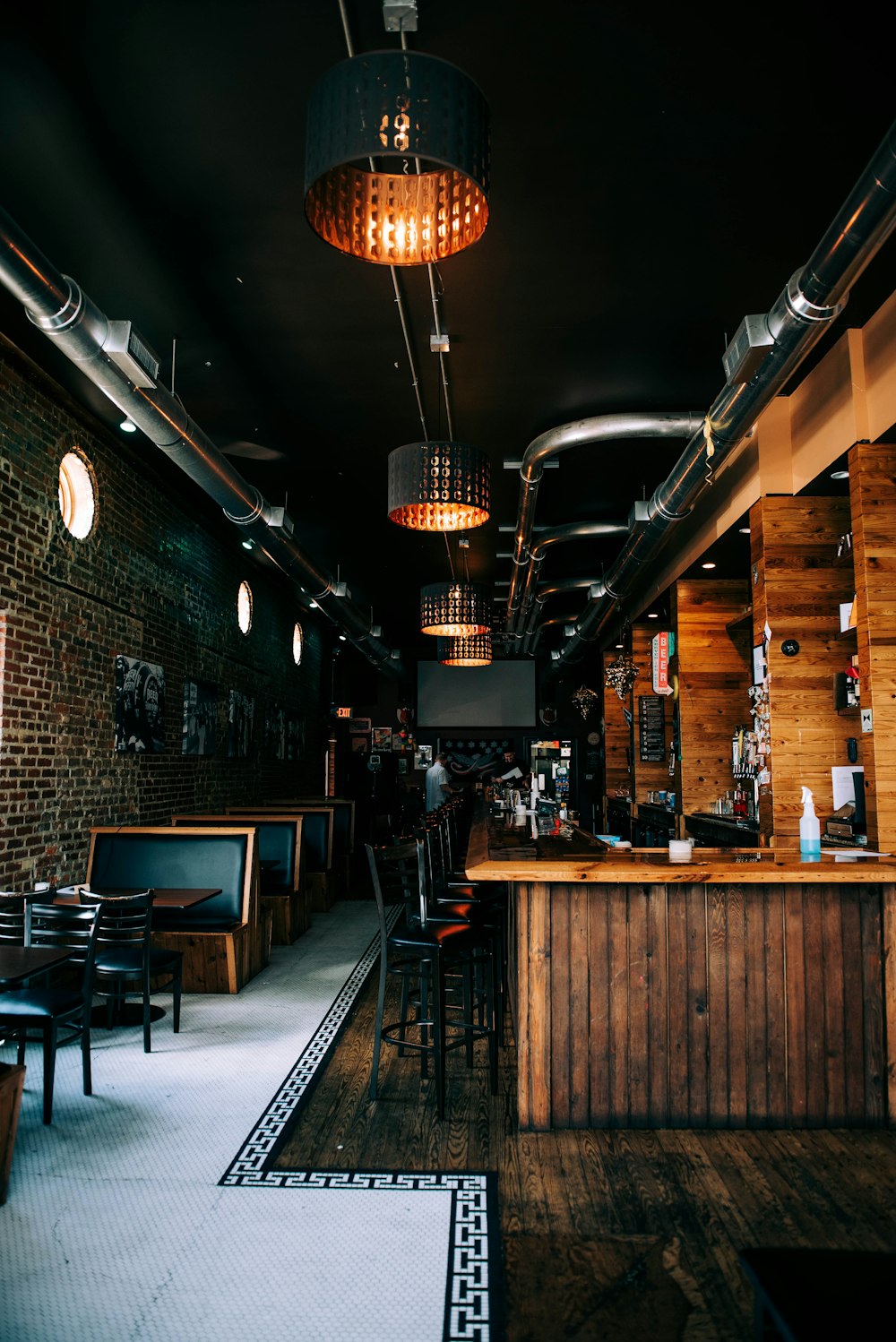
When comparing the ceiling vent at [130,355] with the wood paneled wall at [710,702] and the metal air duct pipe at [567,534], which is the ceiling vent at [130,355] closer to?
the metal air duct pipe at [567,534]

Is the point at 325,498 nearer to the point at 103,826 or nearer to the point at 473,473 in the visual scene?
the point at 103,826

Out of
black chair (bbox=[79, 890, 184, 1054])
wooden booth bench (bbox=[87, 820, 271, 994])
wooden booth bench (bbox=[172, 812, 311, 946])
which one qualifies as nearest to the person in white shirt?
wooden booth bench (bbox=[172, 812, 311, 946])

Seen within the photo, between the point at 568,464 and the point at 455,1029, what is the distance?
4509 millimetres

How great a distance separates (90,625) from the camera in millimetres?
6496

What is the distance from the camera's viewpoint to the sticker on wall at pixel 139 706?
699cm

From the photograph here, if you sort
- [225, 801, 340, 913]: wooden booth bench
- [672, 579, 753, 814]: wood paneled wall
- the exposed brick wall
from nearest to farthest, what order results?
1. the exposed brick wall
2. [672, 579, 753, 814]: wood paneled wall
3. [225, 801, 340, 913]: wooden booth bench

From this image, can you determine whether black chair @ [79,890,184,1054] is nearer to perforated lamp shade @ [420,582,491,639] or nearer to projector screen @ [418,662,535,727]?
perforated lamp shade @ [420,582,491,639]

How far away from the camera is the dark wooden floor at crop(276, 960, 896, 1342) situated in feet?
8.00

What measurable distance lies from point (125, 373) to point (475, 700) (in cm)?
1377

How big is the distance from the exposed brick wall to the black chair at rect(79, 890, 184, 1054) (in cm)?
87

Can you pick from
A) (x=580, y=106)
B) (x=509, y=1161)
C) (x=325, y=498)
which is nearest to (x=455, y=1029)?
(x=509, y=1161)

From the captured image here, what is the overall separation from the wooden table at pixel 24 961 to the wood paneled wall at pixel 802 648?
14.0 ft

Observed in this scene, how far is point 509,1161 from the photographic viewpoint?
3340 millimetres

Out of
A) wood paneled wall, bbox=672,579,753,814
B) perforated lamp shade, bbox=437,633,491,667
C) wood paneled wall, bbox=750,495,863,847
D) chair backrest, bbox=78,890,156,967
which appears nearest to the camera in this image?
chair backrest, bbox=78,890,156,967
